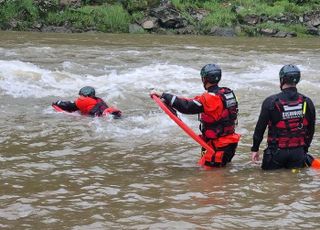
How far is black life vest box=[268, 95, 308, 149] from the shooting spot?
6039 mm

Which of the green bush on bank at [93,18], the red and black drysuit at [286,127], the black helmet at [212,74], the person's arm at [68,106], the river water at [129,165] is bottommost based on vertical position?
the river water at [129,165]

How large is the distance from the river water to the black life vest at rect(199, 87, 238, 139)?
46 centimetres

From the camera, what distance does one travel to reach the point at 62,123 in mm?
9273

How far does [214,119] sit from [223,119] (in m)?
0.10

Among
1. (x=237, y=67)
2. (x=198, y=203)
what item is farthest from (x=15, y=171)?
(x=237, y=67)

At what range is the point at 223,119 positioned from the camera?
645cm

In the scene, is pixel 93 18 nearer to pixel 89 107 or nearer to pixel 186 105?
pixel 89 107

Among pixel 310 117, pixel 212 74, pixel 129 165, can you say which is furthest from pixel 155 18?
pixel 310 117

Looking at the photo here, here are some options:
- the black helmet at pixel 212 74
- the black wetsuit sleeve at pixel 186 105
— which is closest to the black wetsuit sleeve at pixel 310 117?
the black helmet at pixel 212 74

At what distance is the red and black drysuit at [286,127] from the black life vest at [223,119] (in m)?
0.44

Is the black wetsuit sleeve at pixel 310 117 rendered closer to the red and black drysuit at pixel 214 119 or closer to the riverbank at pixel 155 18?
the red and black drysuit at pixel 214 119

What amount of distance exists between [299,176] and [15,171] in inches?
126

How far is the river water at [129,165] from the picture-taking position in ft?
16.1

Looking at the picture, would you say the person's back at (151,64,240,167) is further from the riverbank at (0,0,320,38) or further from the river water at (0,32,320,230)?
the riverbank at (0,0,320,38)
